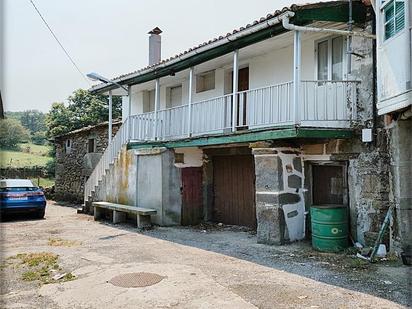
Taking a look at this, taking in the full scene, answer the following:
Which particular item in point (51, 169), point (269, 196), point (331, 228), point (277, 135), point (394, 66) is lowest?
point (331, 228)

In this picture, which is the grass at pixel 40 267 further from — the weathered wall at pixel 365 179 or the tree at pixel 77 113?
the tree at pixel 77 113

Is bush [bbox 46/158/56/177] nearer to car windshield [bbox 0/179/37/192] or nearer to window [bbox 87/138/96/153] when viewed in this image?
window [bbox 87/138/96/153]

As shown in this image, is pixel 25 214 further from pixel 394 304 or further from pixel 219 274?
pixel 394 304

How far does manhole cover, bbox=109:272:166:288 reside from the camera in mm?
5746

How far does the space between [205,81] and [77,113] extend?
20712mm

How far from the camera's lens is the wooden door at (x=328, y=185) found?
8750 mm

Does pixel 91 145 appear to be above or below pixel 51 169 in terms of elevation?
above

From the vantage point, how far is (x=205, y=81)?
1338cm

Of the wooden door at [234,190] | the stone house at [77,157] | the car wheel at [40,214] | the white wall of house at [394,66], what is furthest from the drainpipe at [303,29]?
the stone house at [77,157]

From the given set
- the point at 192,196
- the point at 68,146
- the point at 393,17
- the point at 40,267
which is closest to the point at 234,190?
the point at 192,196

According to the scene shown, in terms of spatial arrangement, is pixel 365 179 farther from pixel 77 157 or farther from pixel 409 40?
pixel 77 157

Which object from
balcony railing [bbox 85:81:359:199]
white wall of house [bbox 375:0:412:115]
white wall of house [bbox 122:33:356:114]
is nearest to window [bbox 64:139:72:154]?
white wall of house [bbox 122:33:356:114]

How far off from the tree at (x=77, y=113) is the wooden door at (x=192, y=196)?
20084mm

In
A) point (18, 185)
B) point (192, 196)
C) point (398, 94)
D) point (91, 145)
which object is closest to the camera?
point (398, 94)
